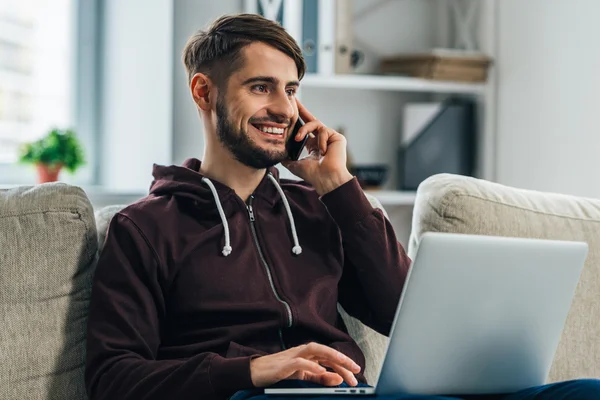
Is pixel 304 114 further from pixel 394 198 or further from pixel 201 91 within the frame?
pixel 394 198

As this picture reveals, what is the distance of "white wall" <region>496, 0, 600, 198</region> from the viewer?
2.68 m

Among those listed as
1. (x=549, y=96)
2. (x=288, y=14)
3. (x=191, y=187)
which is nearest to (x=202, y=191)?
(x=191, y=187)

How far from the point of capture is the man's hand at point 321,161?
158cm

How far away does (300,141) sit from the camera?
162cm

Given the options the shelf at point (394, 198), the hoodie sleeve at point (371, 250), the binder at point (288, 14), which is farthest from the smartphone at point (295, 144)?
the shelf at point (394, 198)

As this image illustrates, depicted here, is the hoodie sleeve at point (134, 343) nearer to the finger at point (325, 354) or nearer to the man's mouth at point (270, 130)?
the finger at point (325, 354)

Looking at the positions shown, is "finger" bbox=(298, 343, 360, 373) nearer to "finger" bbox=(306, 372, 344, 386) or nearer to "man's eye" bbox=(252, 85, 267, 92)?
"finger" bbox=(306, 372, 344, 386)

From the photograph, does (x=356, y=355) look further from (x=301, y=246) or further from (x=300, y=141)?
(x=300, y=141)

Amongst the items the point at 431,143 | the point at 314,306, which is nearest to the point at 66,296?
the point at 314,306

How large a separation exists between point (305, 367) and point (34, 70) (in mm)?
2098

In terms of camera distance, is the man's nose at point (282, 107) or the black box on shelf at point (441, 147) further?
the black box on shelf at point (441, 147)

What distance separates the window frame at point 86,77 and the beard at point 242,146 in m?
1.51

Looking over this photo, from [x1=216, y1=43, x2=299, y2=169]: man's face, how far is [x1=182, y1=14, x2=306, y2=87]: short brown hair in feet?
0.04

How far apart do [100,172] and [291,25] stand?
857 mm
